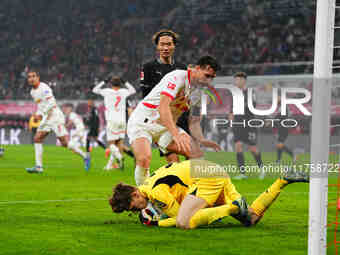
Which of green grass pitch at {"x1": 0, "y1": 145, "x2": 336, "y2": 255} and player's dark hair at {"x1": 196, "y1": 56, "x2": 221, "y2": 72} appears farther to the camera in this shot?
player's dark hair at {"x1": 196, "y1": 56, "x2": 221, "y2": 72}

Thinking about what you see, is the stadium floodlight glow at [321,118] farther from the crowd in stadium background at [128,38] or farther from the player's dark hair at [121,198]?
the crowd in stadium background at [128,38]

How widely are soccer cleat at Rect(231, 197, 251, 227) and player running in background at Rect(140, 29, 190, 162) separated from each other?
75.7 inches

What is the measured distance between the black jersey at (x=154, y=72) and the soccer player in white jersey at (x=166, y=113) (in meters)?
0.94

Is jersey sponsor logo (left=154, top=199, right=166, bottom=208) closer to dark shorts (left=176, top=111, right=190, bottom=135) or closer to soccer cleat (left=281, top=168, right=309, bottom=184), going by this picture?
soccer cleat (left=281, top=168, right=309, bottom=184)

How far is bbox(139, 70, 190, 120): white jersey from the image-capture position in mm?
6156

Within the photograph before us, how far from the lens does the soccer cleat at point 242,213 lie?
575 centimetres

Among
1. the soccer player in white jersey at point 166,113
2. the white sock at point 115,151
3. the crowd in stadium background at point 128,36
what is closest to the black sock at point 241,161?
the soccer player in white jersey at point 166,113

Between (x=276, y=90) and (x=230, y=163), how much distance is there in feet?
2.14

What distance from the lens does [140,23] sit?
102 ft

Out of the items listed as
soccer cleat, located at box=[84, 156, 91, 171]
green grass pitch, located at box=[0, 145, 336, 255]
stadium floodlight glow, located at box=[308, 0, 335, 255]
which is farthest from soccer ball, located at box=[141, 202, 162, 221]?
soccer cleat, located at box=[84, 156, 91, 171]

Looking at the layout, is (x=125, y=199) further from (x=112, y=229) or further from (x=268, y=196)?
(x=268, y=196)

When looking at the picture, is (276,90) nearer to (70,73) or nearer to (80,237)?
(80,237)

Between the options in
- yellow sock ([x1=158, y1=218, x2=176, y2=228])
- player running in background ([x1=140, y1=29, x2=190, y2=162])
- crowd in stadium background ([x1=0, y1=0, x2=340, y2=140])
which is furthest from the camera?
crowd in stadium background ([x1=0, y1=0, x2=340, y2=140])

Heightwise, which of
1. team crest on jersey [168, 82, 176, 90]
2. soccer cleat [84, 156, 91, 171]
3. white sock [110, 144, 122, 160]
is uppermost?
team crest on jersey [168, 82, 176, 90]
